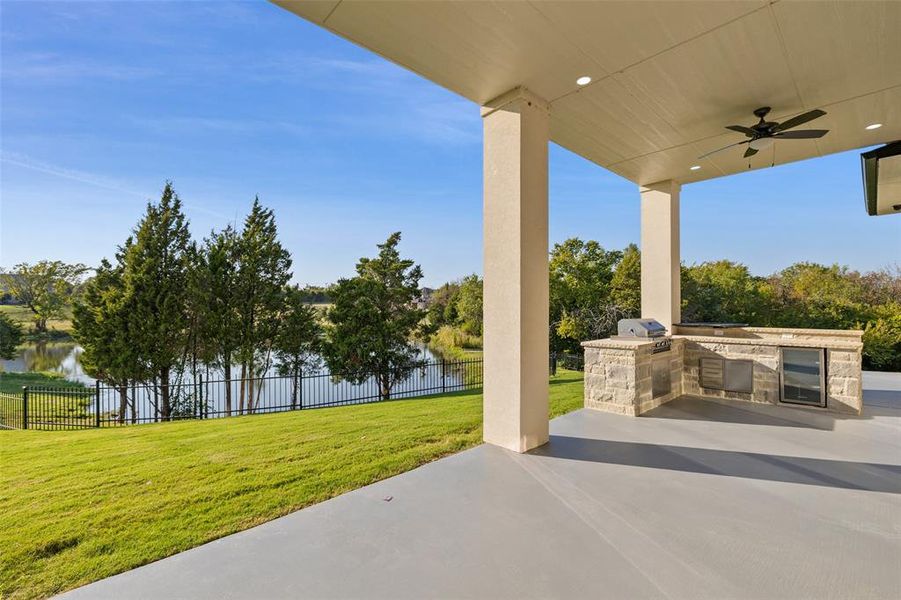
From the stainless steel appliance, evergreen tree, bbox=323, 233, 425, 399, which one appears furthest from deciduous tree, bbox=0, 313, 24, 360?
the stainless steel appliance

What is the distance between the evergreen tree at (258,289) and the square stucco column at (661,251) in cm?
1141

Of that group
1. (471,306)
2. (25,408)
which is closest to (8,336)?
(25,408)

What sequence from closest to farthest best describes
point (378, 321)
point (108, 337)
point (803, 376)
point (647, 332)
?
point (803, 376) < point (647, 332) < point (108, 337) < point (378, 321)

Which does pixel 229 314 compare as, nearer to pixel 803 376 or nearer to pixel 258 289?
pixel 258 289

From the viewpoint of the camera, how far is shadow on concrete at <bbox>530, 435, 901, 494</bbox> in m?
2.75

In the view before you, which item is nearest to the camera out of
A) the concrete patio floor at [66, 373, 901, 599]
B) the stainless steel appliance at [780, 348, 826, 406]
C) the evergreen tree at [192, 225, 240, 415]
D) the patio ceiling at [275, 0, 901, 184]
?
the concrete patio floor at [66, 373, 901, 599]

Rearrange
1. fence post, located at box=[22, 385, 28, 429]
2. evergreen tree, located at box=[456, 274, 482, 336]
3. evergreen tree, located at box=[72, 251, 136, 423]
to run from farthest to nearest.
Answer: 1. evergreen tree, located at box=[456, 274, 482, 336]
2. evergreen tree, located at box=[72, 251, 136, 423]
3. fence post, located at box=[22, 385, 28, 429]

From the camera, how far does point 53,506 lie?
7.81 ft

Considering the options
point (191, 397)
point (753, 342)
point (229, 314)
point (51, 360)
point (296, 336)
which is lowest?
point (191, 397)

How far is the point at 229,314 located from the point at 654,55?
13.0m

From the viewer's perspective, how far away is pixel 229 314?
12.0 meters

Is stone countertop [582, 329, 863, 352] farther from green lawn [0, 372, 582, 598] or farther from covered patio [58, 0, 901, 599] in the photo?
green lawn [0, 372, 582, 598]

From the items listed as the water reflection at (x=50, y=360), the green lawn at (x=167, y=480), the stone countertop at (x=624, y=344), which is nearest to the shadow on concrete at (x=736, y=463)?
the green lawn at (x=167, y=480)

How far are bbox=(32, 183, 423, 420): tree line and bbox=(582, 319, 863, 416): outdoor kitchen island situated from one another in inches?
335
